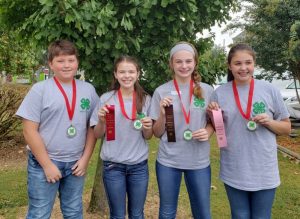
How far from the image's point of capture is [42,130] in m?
2.86

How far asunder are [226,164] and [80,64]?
1.53m

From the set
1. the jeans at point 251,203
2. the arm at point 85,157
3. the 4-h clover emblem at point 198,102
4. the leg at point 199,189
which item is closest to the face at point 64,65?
the arm at point 85,157

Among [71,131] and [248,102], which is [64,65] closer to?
[71,131]

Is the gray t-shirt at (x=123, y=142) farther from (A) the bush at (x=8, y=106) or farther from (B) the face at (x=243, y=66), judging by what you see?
(A) the bush at (x=8, y=106)

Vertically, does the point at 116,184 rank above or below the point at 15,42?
below

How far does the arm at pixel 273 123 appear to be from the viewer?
8.89 ft

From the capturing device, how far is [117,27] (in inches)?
125

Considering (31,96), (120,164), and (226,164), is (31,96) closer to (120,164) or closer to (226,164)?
(120,164)

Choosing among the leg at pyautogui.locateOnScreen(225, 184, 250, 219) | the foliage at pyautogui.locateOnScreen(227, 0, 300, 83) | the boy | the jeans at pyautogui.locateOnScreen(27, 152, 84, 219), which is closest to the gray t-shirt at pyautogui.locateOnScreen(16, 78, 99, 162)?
the boy

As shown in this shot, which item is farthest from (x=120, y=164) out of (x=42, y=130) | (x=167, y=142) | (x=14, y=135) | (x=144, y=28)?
(x=14, y=135)

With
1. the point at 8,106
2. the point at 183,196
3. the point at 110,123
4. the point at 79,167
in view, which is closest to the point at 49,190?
the point at 79,167

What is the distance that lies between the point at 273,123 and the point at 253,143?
206 mm

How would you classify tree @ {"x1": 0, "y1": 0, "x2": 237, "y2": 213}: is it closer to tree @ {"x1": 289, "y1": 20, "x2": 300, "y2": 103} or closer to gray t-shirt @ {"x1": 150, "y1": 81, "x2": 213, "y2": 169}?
gray t-shirt @ {"x1": 150, "y1": 81, "x2": 213, "y2": 169}

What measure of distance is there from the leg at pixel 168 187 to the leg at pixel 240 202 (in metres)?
0.42
